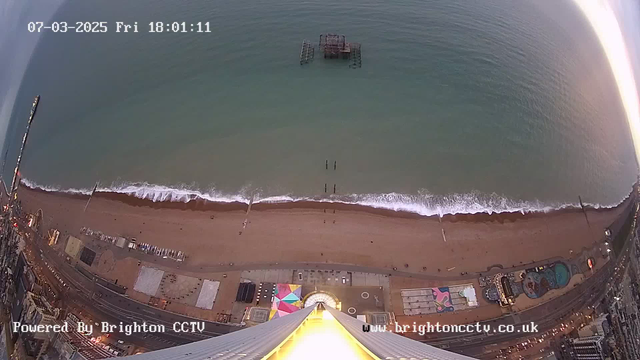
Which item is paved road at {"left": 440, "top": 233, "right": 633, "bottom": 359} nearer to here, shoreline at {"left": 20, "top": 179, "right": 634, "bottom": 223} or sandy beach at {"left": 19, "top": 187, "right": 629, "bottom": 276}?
sandy beach at {"left": 19, "top": 187, "right": 629, "bottom": 276}

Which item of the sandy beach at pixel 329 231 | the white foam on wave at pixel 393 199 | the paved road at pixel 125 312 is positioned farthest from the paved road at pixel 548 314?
the paved road at pixel 125 312

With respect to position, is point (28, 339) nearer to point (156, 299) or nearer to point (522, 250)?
point (156, 299)

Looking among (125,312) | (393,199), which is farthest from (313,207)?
(125,312)

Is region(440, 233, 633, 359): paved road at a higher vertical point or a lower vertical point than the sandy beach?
lower

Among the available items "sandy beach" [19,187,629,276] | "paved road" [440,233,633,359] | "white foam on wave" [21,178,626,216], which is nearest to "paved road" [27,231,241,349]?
"sandy beach" [19,187,629,276]

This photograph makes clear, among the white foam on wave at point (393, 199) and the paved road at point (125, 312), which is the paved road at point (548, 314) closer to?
the white foam on wave at point (393, 199)

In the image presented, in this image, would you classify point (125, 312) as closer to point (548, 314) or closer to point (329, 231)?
point (329, 231)

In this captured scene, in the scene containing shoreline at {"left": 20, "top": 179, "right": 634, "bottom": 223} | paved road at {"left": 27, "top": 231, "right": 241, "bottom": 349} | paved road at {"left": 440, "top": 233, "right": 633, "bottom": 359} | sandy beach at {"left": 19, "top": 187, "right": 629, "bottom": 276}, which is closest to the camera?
paved road at {"left": 440, "top": 233, "right": 633, "bottom": 359}

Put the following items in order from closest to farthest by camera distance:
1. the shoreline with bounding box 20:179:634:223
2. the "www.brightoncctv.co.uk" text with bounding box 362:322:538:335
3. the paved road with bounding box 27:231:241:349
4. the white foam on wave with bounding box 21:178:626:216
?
the paved road with bounding box 27:231:241:349
the "www.brightoncctv.co.uk" text with bounding box 362:322:538:335
the shoreline with bounding box 20:179:634:223
the white foam on wave with bounding box 21:178:626:216
